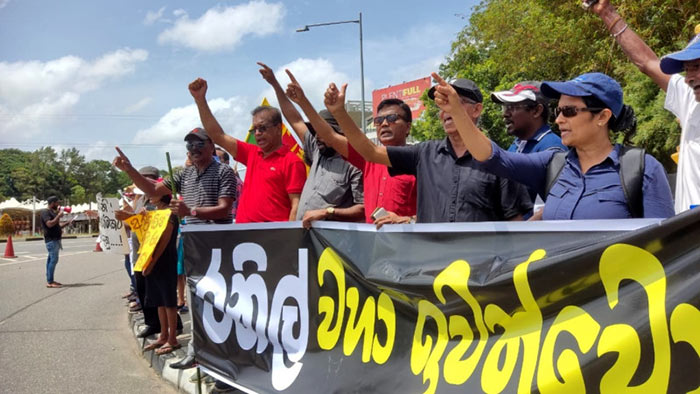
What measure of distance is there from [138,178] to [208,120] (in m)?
1.04

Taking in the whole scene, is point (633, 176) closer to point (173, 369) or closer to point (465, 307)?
point (465, 307)

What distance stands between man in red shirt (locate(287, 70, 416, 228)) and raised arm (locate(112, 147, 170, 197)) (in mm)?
2220

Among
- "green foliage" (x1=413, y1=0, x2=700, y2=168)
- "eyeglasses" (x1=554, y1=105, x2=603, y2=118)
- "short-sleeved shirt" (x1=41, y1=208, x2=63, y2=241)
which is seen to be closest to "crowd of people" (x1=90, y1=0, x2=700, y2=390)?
"eyeglasses" (x1=554, y1=105, x2=603, y2=118)

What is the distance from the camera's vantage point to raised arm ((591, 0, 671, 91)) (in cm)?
305

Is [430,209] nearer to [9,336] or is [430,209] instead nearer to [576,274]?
[576,274]

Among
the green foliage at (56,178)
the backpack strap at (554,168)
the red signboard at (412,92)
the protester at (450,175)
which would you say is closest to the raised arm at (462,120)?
the protester at (450,175)

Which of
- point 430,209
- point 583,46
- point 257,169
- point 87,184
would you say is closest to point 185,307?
point 257,169

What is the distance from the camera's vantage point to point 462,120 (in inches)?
101

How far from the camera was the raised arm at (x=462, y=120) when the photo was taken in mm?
2527

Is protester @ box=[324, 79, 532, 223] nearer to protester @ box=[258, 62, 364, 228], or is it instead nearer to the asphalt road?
Answer: protester @ box=[258, 62, 364, 228]

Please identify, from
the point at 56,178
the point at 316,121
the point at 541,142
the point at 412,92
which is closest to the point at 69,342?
the point at 316,121

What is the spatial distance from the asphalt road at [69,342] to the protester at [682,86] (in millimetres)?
3997

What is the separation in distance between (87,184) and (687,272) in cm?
11345

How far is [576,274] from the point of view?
6.91 feet
